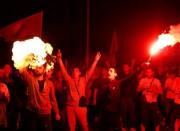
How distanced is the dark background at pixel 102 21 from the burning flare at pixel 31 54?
13193 mm

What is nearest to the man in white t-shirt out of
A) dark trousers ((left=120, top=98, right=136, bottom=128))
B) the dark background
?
dark trousers ((left=120, top=98, right=136, bottom=128))

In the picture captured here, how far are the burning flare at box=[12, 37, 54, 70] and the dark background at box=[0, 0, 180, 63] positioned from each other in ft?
43.3

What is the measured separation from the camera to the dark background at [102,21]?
2672 cm

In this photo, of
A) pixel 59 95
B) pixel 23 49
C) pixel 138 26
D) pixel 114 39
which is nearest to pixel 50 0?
pixel 138 26

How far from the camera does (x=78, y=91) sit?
1290 centimetres

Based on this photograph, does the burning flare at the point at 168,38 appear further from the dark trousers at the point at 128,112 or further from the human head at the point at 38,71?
the human head at the point at 38,71

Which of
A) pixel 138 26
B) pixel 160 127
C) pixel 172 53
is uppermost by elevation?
pixel 138 26

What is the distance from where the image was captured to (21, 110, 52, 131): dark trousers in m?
11.2

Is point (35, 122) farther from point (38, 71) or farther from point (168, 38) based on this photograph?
point (168, 38)

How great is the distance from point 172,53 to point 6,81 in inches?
321

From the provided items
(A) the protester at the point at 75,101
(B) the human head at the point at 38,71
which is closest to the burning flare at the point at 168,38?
(A) the protester at the point at 75,101

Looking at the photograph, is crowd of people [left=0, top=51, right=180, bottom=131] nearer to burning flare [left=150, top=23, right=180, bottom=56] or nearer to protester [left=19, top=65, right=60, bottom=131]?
protester [left=19, top=65, right=60, bottom=131]

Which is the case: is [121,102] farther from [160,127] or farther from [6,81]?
[6,81]

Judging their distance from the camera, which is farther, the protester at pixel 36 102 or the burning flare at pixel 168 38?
the burning flare at pixel 168 38
